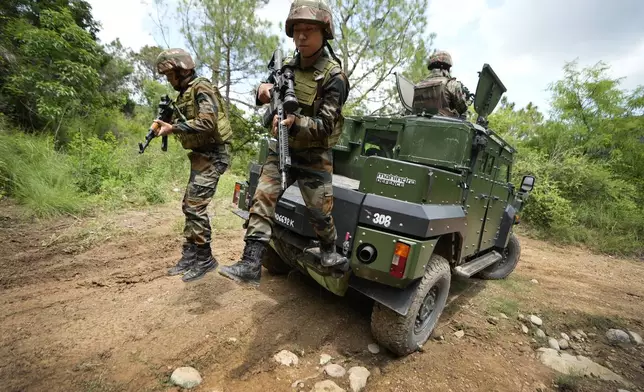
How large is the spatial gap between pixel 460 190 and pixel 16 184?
18.6 feet

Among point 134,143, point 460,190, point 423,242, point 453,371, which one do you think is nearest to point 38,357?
point 423,242

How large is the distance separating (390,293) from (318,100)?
1413 millimetres

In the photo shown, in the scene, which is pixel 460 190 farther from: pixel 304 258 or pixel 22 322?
pixel 22 322

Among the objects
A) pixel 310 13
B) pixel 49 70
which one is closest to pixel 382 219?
pixel 310 13

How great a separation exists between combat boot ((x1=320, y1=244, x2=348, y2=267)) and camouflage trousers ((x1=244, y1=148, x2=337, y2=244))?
0.15 ft

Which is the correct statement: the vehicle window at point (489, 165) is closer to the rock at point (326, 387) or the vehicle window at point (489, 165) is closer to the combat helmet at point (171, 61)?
the rock at point (326, 387)

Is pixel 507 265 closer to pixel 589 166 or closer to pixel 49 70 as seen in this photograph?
pixel 589 166

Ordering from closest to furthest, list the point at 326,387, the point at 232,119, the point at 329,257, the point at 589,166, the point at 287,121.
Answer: the point at 287,121 < the point at 326,387 < the point at 329,257 < the point at 589,166 < the point at 232,119

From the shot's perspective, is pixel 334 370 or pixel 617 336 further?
pixel 617 336

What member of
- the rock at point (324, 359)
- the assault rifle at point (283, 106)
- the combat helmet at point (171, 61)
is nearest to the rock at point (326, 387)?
the rock at point (324, 359)

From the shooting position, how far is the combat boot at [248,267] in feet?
6.51

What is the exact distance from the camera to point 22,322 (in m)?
2.31

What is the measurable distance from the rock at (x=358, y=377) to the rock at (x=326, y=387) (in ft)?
0.30

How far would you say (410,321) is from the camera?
2.43 meters
